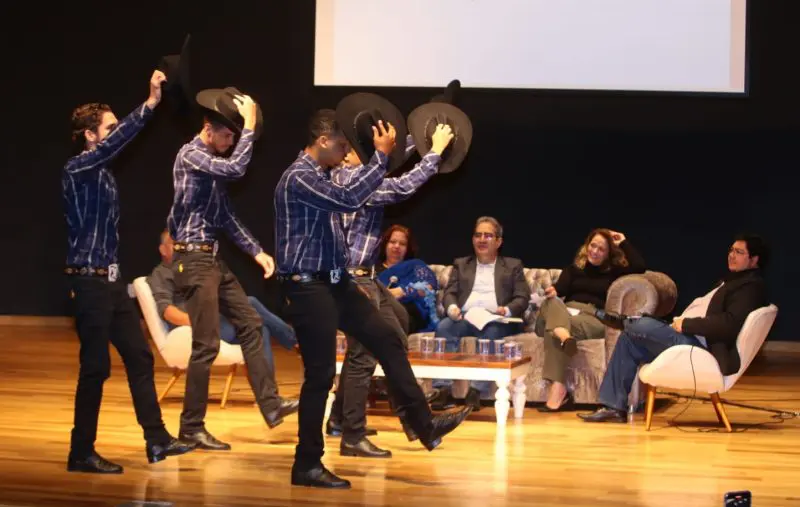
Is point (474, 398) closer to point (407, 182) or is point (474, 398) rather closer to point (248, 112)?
point (407, 182)

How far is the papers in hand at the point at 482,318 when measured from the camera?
752cm

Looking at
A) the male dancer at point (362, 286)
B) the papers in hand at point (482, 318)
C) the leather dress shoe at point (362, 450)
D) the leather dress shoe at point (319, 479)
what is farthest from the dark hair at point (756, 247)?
the leather dress shoe at point (319, 479)

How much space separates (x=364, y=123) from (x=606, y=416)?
2.76 m

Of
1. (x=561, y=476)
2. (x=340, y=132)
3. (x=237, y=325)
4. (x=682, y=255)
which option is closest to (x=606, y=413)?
(x=561, y=476)

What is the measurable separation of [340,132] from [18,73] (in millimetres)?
8142

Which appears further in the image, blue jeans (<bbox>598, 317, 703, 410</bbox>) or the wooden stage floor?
blue jeans (<bbox>598, 317, 703, 410</bbox>)

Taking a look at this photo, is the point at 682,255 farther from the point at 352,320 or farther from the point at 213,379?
the point at 352,320

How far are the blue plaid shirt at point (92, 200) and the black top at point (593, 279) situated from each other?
11.5 feet

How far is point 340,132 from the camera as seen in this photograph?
5.06m

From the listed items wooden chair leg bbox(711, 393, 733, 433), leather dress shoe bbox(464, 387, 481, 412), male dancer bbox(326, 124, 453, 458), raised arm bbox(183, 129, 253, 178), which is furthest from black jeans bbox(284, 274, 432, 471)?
wooden chair leg bbox(711, 393, 733, 433)

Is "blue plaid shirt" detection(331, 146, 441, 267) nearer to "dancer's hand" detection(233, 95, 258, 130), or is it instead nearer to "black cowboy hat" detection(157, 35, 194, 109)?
"dancer's hand" detection(233, 95, 258, 130)

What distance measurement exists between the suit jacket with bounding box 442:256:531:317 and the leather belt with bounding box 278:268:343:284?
2.81 meters

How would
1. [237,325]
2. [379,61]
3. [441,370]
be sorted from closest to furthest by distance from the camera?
[237,325]
[441,370]
[379,61]

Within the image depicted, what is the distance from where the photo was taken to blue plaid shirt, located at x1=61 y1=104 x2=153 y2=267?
4.97 meters
